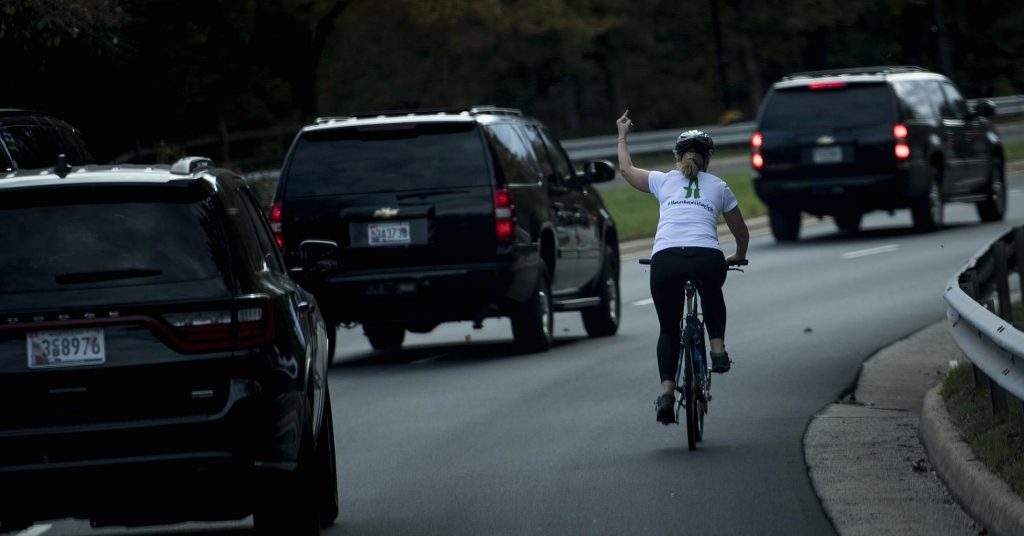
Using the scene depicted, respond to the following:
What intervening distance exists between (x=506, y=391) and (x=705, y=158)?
3.45m

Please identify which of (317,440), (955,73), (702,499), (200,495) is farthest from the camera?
(955,73)

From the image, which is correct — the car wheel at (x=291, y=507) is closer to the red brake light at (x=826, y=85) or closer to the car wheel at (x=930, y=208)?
the red brake light at (x=826, y=85)

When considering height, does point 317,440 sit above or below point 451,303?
above

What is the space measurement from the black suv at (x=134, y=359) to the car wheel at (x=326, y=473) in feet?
4.01

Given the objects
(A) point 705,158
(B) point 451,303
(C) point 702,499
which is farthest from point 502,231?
(C) point 702,499

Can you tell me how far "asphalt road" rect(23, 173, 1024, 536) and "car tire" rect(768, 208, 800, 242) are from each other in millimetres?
5378

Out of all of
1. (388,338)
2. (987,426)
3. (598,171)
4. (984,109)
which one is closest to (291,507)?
(987,426)

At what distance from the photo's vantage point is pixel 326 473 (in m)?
8.84

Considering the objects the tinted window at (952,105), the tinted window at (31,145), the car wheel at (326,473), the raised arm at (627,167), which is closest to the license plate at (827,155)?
the tinted window at (952,105)

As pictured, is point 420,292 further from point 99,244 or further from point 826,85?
point 826,85

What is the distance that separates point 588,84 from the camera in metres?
78.1

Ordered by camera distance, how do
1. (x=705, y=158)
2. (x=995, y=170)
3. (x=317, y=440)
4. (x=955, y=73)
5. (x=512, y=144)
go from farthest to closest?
(x=955, y=73) < (x=995, y=170) < (x=512, y=144) < (x=705, y=158) < (x=317, y=440)

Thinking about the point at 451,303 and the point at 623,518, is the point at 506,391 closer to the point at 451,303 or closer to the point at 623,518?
the point at 451,303

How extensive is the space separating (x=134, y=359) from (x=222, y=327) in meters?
0.32
